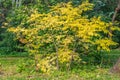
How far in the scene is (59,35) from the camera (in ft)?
34.0

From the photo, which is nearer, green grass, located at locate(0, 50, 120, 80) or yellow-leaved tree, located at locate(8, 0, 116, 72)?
green grass, located at locate(0, 50, 120, 80)

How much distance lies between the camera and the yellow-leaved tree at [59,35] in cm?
1034

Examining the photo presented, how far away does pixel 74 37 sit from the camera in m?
10.6

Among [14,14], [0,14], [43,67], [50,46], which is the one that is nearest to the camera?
[43,67]

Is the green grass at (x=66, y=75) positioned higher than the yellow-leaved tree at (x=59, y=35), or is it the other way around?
the yellow-leaved tree at (x=59, y=35)

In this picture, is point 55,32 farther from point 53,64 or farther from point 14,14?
point 14,14

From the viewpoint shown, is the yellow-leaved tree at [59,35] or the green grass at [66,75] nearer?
the green grass at [66,75]

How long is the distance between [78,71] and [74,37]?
1.05 m

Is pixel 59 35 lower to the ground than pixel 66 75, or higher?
higher

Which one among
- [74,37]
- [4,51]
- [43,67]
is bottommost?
[4,51]

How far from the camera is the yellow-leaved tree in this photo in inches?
407

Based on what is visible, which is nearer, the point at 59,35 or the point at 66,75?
the point at 66,75

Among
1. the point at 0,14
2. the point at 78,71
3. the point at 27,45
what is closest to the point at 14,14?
the point at 0,14

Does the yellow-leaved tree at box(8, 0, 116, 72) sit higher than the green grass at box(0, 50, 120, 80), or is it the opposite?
the yellow-leaved tree at box(8, 0, 116, 72)
